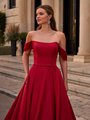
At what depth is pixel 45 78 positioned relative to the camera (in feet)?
15.1

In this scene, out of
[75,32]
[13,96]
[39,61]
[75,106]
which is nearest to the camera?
[39,61]

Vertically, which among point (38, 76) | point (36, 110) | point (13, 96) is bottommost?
point (13, 96)

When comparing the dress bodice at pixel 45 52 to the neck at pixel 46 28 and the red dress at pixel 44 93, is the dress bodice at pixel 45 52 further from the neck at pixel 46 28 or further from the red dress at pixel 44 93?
the neck at pixel 46 28

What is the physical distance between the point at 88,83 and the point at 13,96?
1.80 meters

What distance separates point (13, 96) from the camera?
9078 millimetres

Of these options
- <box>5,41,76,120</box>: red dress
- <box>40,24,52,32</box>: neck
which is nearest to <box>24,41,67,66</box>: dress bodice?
<box>5,41,76,120</box>: red dress

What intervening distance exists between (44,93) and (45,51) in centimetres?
50

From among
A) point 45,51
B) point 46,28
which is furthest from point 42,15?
point 45,51

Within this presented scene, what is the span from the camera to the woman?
445cm

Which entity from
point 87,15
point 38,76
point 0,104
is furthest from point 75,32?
point 38,76

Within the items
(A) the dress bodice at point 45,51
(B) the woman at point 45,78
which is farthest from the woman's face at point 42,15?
(A) the dress bodice at point 45,51

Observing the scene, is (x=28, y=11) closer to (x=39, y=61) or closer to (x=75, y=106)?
(x=75, y=106)

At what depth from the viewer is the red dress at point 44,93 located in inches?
178

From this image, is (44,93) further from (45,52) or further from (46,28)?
(46,28)
